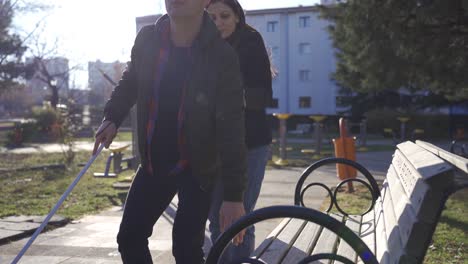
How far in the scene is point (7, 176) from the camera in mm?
10805

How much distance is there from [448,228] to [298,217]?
3927mm

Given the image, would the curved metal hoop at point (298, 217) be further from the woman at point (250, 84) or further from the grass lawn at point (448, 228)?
the grass lawn at point (448, 228)

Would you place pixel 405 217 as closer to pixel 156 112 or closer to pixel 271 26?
pixel 156 112

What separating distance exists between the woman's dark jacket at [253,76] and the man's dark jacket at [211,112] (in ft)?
2.37

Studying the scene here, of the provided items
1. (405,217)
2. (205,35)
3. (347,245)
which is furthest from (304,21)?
(405,217)

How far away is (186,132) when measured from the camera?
230cm

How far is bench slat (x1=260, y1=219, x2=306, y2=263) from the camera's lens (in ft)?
9.46

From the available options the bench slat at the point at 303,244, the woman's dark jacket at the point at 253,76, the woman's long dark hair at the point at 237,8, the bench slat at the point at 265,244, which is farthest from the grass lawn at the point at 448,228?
the woman's long dark hair at the point at 237,8

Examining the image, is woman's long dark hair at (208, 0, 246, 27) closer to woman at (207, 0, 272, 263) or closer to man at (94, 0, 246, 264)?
woman at (207, 0, 272, 263)

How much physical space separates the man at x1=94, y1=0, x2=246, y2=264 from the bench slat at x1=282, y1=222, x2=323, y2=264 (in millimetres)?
678

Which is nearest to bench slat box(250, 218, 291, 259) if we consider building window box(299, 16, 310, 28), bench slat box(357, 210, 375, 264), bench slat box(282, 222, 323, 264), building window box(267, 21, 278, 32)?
bench slat box(282, 222, 323, 264)

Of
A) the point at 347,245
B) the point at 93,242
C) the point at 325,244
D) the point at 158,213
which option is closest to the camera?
the point at 158,213

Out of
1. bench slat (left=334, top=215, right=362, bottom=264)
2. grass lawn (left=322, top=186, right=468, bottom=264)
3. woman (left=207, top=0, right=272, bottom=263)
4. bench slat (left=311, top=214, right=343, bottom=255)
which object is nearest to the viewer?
bench slat (left=334, top=215, right=362, bottom=264)

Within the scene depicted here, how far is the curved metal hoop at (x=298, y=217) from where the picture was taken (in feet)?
6.19
